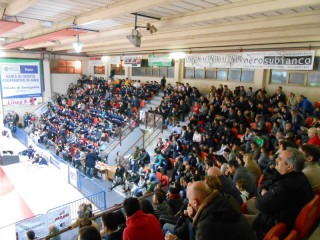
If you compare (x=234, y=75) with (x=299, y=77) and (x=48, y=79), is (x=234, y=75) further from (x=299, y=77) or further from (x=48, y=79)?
(x=48, y=79)

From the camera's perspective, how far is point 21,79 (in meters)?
18.3

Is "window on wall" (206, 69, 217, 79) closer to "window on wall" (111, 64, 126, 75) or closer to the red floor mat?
"window on wall" (111, 64, 126, 75)

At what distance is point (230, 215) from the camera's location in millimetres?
1758

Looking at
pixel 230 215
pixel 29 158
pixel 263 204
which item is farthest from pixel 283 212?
pixel 29 158

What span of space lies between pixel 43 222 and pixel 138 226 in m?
5.65

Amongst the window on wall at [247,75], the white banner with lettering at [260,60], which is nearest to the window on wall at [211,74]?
the white banner with lettering at [260,60]

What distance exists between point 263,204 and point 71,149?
1232 cm

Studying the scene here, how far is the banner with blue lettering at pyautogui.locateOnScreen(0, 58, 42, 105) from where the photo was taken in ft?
57.8

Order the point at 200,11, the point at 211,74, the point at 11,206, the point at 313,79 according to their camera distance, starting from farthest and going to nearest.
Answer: the point at 211,74 → the point at 313,79 → the point at 11,206 → the point at 200,11

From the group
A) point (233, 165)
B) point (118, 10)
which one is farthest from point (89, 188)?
point (118, 10)

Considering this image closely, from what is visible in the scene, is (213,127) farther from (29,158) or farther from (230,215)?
(29,158)

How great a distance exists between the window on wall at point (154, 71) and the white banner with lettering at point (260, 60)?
360 cm

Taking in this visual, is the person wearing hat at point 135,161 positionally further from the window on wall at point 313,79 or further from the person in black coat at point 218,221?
the person in black coat at point 218,221

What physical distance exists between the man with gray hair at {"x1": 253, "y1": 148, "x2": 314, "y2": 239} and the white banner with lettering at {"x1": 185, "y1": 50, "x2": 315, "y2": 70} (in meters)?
Result: 7.62
